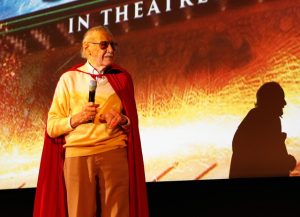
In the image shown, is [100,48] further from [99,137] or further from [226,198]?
[226,198]

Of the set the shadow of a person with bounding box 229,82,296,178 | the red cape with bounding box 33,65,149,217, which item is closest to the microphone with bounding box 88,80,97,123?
the red cape with bounding box 33,65,149,217

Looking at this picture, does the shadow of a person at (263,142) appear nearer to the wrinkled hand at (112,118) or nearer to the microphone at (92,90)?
the wrinkled hand at (112,118)

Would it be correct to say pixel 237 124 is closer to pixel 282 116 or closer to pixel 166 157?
pixel 282 116

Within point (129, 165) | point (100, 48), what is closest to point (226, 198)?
point (129, 165)

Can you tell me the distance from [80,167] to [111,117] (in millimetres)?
243

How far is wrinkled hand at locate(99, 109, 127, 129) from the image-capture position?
84.5 inches

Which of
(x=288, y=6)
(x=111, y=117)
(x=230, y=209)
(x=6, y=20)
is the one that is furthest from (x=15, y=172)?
(x=288, y=6)

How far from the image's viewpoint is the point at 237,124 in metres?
3.04

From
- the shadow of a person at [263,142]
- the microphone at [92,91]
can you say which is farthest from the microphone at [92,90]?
the shadow of a person at [263,142]

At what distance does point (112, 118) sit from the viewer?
2.15 meters

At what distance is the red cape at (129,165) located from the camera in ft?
7.52

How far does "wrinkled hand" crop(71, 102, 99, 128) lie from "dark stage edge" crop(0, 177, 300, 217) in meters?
1.19

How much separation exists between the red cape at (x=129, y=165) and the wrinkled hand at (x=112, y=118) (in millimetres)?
113

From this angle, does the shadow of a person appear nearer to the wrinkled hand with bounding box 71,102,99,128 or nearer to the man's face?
the man's face
